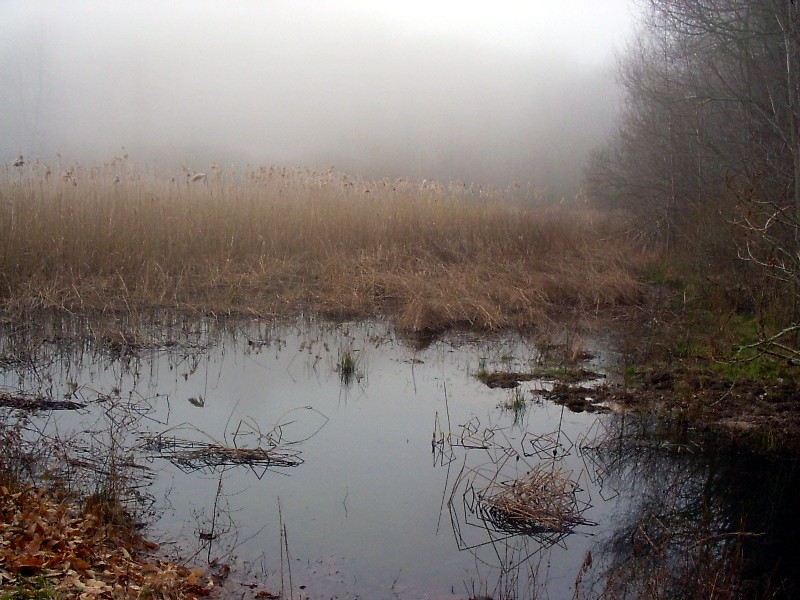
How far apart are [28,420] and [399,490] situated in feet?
8.81

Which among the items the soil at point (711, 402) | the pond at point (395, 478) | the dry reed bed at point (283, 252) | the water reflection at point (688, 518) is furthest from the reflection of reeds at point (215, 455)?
the dry reed bed at point (283, 252)

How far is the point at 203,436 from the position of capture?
5.41 m

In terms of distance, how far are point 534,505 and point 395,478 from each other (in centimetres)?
95

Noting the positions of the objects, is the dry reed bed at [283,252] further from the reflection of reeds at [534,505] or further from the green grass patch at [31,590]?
the green grass patch at [31,590]

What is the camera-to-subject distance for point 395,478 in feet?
16.2

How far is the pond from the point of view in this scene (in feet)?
12.8

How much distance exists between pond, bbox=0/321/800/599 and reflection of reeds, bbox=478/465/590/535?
11mm

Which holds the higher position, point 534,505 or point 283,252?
point 283,252

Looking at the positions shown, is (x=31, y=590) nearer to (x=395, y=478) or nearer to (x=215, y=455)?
(x=215, y=455)

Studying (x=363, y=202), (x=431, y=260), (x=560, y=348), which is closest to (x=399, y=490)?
(x=560, y=348)

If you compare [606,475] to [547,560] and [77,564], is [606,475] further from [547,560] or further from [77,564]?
[77,564]

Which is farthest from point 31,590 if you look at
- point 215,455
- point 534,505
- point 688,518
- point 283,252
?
point 283,252

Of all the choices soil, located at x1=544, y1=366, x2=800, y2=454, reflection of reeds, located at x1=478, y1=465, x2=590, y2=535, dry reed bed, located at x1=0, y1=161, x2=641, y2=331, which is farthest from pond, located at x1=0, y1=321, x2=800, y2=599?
dry reed bed, located at x1=0, y1=161, x2=641, y2=331

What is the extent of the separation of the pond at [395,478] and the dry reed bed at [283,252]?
223 cm
